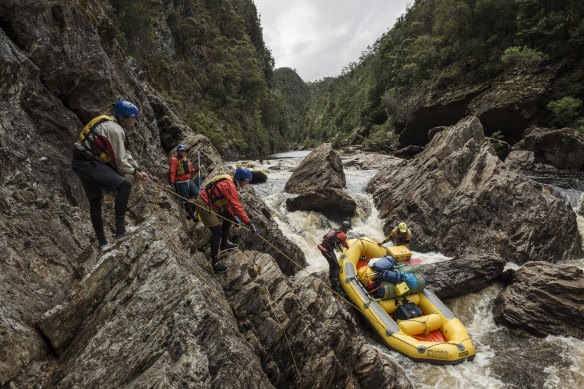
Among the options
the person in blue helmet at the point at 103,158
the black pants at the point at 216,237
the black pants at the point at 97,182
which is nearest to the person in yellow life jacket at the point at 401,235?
the black pants at the point at 216,237

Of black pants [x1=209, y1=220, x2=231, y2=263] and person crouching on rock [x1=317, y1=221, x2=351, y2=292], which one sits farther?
person crouching on rock [x1=317, y1=221, x2=351, y2=292]

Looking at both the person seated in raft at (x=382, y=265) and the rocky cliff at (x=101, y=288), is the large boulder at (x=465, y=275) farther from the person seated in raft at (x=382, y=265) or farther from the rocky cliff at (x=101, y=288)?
the rocky cliff at (x=101, y=288)

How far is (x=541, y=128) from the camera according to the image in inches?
921

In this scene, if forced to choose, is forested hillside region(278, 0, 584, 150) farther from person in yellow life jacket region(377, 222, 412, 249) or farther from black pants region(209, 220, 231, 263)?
black pants region(209, 220, 231, 263)

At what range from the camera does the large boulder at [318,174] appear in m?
17.4

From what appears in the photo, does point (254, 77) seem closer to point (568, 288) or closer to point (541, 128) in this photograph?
point (541, 128)

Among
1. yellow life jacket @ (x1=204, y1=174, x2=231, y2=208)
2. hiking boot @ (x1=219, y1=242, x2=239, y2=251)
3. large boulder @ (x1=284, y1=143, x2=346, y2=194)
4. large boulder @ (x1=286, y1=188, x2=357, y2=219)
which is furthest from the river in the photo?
large boulder @ (x1=284, y1=143, x2=346, y2=194)

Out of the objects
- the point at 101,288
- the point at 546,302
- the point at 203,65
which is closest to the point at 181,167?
the point at 101,288

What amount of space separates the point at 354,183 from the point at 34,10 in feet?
59.8

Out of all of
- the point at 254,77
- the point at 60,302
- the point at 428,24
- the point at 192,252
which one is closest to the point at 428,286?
the point at 192,252

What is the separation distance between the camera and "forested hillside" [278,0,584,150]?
76.8ft

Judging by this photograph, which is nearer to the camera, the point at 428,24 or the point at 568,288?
the point at 568,288

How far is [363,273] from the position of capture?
921 centimetres

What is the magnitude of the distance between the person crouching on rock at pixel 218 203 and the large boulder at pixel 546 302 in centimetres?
776
